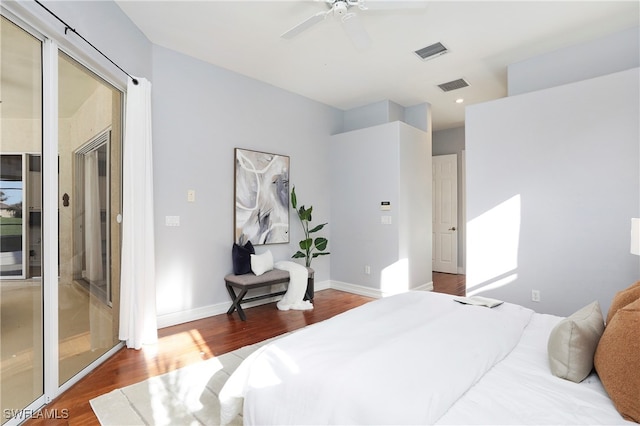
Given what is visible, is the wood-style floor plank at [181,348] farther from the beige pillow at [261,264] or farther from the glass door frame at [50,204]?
the beige pillow at [261,264]

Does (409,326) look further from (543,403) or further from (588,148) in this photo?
(588,148)

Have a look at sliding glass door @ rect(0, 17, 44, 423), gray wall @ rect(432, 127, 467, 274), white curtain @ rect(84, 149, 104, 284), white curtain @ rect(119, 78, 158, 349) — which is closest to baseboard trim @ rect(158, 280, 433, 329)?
white curtain @ rect(119, 78, 158, 349)

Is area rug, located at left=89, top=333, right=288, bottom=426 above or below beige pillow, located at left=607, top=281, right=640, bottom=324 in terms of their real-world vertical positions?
below

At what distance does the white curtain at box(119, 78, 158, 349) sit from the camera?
112 inches

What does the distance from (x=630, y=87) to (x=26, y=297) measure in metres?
4.85

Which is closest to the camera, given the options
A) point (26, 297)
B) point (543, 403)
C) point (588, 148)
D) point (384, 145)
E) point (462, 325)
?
point (543, 403)

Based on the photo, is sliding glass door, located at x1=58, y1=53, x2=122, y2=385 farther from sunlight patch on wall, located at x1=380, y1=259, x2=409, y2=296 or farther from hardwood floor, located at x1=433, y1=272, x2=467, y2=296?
hardwood floor, located at x1=433, y1=272, x2=467, y2=296

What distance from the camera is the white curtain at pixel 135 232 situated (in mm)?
2838

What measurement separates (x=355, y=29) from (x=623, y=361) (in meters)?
2.65

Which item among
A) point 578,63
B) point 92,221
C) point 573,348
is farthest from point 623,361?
point 578,63

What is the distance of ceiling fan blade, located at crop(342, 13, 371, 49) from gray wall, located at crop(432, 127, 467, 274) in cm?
437

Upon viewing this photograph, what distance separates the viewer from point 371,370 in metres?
1.26

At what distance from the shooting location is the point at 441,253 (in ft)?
22.0

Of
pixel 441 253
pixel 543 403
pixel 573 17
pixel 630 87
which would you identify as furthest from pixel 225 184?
pixel 441 253
